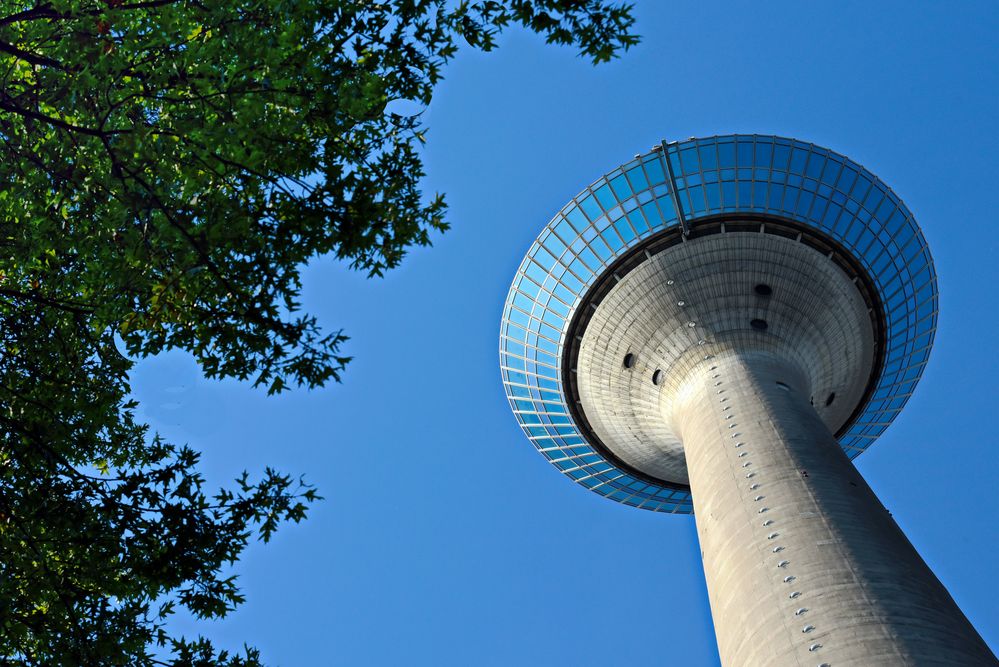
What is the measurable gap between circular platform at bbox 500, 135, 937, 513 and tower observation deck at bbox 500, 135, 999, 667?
0.09 m

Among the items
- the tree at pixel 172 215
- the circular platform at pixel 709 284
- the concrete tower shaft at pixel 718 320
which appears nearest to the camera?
the tree at pixel 172 215

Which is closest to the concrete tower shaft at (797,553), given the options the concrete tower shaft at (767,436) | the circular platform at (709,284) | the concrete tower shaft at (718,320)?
the concrete tower shaft at (767,436)

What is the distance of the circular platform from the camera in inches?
1165

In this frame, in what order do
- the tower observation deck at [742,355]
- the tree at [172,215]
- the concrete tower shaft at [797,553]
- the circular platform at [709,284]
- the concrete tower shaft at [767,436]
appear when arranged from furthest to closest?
the circular platform at [709,284]
the tower observation deck at [742,355]
the concrete tower shaft at [767,436]
the concrete tower shaft at [797,553]
the tree at [172,215]

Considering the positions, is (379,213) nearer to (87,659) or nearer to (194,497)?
(194,497)

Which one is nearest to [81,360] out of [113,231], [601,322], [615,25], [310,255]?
[113,231]

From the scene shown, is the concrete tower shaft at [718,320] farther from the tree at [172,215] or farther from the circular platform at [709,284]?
the tree at [172,215]

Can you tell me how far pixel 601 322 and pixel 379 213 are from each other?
22.1 meters

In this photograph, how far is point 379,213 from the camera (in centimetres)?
1066

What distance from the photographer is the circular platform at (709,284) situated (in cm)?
2959

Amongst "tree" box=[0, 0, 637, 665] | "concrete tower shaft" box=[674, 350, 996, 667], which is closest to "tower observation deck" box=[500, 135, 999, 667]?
"concrete tower shaft" box=[674, 350, 996, 667]

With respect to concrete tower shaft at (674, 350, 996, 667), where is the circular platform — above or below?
above

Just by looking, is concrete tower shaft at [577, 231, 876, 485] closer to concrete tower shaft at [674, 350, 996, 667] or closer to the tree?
concrete tower shaft at [674, 350, 996, 667]

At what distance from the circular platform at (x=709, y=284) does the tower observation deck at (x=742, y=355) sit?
0.28 feet
